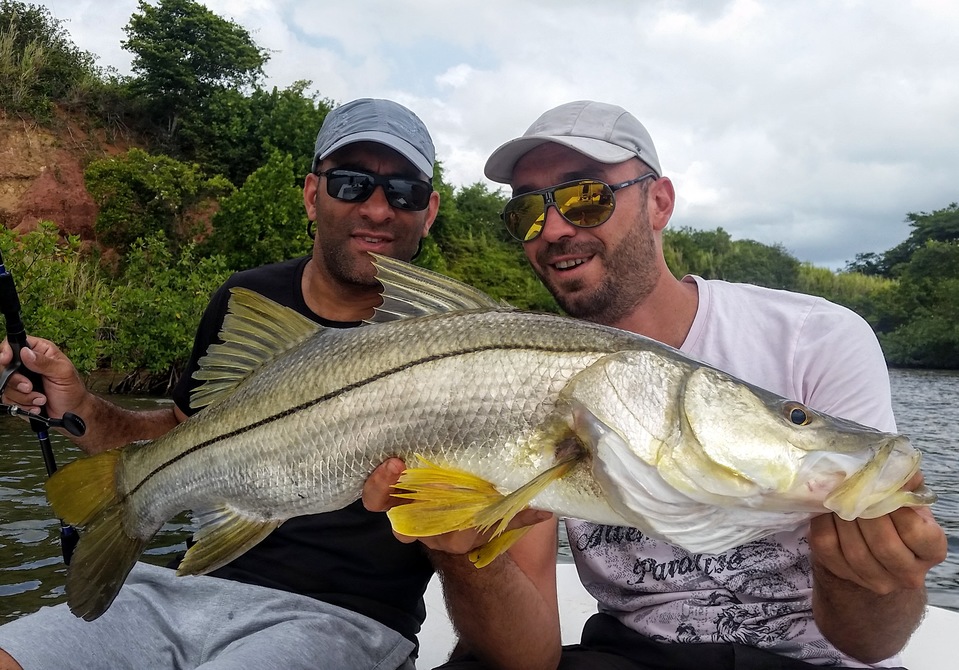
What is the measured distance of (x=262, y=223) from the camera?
22.6m

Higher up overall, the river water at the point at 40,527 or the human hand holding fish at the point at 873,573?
the human hand holding fish at the point at 873,573

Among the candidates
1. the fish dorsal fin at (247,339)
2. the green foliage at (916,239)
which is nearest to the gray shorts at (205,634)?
the fish dorsal fin at (247,339)

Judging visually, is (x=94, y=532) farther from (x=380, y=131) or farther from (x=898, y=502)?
(x=898, y=502)

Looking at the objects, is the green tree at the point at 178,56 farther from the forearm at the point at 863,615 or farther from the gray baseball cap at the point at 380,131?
the forearm at the point at 863,615

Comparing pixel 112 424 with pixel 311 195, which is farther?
pixel 311 195

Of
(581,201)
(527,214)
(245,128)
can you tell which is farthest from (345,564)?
(245,128)

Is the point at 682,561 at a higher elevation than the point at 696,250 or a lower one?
lower

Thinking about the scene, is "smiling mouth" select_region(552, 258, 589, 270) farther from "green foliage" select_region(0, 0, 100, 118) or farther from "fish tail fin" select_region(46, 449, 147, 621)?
"green foliage" select_region(0, 0, 100, 118)

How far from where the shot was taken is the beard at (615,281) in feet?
9.37

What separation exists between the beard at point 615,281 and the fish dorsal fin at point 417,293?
2.89 feet

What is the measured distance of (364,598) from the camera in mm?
2652

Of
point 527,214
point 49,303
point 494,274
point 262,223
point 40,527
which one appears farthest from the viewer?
point 494,274

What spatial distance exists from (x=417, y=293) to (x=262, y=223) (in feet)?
71.6

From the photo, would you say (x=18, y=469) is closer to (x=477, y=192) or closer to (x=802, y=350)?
(x=802, y=350)
